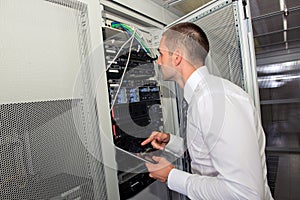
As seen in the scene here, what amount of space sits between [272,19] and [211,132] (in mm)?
2807

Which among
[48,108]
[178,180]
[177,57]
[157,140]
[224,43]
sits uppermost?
[224,43]

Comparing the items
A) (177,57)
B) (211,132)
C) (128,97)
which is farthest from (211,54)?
(211,132)

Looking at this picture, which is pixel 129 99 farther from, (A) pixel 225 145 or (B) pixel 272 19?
(B) pixel 272 19

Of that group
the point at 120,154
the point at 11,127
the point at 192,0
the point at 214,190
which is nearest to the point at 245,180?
the point at 214,190

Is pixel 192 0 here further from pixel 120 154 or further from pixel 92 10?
pixel 120 154

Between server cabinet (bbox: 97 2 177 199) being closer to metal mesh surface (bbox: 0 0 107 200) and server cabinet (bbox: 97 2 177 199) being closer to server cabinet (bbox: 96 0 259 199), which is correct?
server cabinet (bbox: 96 0 259 199)

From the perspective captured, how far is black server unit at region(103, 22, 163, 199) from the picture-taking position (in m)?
1.04

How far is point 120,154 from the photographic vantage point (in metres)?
1.02

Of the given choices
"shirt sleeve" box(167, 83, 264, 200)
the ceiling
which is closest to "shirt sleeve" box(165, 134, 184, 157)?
"shirt sleeve" box(167, 83, 264, 200)

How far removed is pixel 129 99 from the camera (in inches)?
45.1

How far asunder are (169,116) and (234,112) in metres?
0.86

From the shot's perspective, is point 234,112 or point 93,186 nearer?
point 234,112

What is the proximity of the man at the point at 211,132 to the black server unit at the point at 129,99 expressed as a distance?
21 cm

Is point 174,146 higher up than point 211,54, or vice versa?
point 211,54
